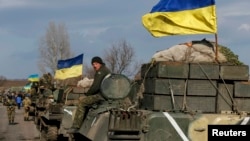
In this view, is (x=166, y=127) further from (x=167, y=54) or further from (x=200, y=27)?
(x=200, y=27)

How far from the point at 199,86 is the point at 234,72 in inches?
21.9

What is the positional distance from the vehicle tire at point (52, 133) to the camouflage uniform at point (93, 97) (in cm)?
677

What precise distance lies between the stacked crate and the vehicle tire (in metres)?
8.66

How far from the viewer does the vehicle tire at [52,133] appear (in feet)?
53.6

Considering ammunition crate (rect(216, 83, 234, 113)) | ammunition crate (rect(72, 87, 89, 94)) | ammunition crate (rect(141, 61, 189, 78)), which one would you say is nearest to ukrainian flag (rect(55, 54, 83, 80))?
ammunition crate (rect(72, 87, 89, 94))

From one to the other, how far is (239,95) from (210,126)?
0.94 metres

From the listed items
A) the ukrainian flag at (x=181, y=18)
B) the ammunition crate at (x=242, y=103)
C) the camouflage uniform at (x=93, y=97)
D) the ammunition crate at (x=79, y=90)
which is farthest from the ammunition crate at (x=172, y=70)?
the ammunition crate at (x=79, y=90)

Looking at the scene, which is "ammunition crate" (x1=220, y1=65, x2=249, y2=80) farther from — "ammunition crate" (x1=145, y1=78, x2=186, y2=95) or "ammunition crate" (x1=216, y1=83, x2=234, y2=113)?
"ammunition crate" (x1=145, y1=78, x2=186, y2=95)

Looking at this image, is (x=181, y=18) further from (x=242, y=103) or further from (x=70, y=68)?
(x=70, y=68)

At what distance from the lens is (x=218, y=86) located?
8.02 meters

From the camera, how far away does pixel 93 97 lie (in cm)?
966

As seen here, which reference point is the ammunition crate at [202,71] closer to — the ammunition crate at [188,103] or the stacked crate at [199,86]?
the stacked crate at [199,86]

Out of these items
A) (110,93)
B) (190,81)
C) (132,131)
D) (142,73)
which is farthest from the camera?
(110,93)

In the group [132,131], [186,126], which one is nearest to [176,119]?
[186,126]
